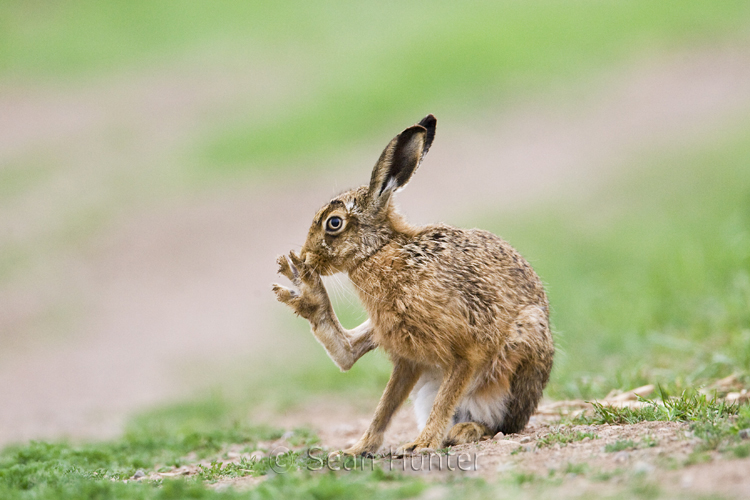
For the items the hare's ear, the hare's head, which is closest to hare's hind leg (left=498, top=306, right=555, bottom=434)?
the hare's head

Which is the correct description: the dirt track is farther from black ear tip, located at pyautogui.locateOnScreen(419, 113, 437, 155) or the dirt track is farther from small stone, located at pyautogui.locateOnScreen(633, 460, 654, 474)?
small stone, located at pyautogui.locateOnScreen(633, 460, 654, 474)

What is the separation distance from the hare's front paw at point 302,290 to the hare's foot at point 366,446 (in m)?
0.79

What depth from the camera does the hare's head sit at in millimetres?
5316

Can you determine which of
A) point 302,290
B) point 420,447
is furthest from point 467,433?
point 302,290

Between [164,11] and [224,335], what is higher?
[164,11]

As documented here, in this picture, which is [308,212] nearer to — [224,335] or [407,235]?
[224,335]

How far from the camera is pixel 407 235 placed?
546 centimetres

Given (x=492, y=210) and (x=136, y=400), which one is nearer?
(x=136, y=400)

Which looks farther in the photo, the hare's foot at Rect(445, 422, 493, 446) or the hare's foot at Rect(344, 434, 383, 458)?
the hare's foot at Rect(344, 434, 383, 458)

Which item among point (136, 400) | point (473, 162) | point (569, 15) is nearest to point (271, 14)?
point (569, 15)

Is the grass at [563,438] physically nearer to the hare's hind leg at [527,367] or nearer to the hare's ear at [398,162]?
the hare's hind leg at [527,367]

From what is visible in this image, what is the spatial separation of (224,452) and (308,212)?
395 inches

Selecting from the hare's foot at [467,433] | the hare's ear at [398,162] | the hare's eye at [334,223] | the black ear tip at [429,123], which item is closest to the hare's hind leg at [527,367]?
the hare's foot at [467,433]

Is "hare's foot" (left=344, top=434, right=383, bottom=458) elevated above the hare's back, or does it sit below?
below
